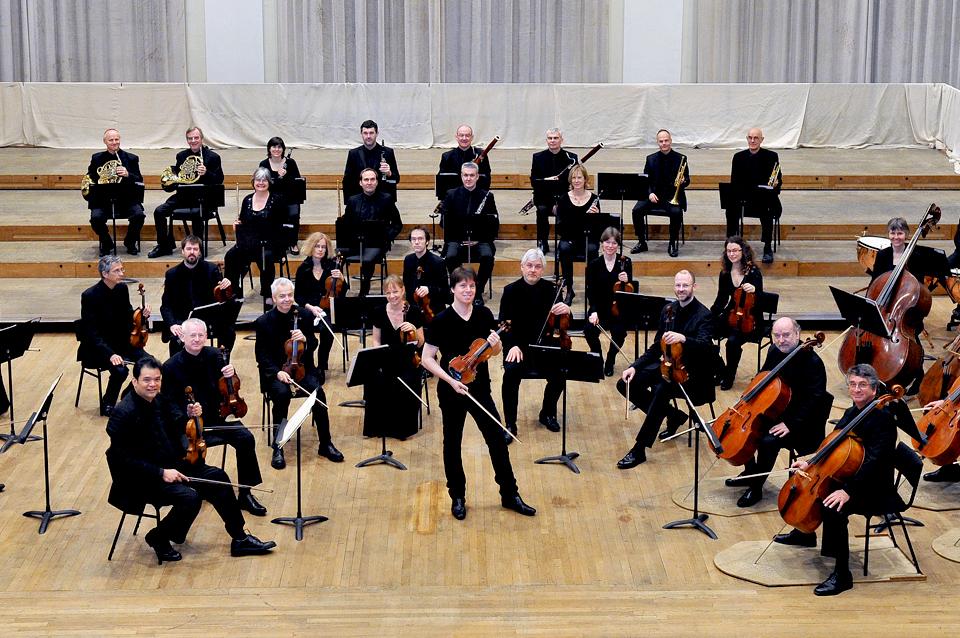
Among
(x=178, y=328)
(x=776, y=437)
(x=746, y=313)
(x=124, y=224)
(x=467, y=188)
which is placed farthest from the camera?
(x=124, y=224)

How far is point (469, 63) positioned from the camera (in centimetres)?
1486

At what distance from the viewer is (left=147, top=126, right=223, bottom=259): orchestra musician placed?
9.86 meters

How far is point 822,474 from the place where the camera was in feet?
17.0

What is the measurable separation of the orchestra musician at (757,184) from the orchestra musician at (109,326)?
469 cm

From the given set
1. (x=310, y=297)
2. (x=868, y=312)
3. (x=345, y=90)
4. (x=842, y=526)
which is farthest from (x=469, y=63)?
(x=842, y=526)

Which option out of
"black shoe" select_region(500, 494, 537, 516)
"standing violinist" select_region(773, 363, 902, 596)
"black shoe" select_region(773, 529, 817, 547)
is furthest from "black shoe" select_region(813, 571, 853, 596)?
"black shoe" select_region(500, 494, 537, 516)

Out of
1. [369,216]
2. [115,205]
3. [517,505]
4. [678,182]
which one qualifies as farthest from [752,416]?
[115,205]

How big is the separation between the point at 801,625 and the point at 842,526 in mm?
475

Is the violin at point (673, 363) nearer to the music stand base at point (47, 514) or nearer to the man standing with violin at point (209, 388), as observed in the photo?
the man standing with violin at point (209, 388)

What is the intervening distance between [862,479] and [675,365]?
1.41m

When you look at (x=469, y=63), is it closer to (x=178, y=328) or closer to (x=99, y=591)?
(x=178, y=328)

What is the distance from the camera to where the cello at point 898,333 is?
7160mm

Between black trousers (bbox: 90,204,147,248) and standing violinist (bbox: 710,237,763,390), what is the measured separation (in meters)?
4.70

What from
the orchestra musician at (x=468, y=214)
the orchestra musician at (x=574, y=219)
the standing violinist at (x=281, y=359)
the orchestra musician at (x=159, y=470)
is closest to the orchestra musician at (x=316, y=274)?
the standing violinist at (x=281, y=359)
